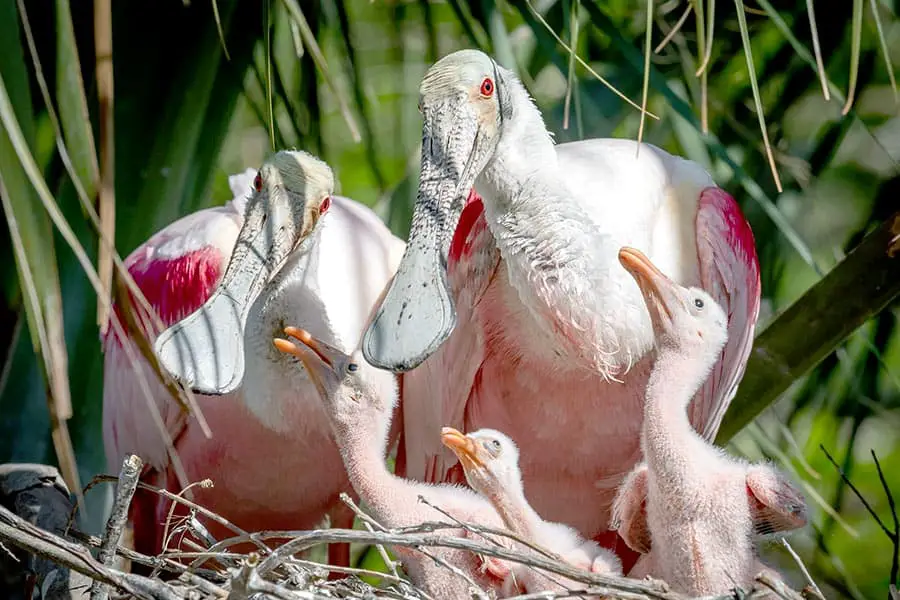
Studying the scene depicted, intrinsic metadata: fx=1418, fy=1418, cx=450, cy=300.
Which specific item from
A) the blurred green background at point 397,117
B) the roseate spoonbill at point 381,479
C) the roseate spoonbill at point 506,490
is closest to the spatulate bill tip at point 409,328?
the roseate spoonbill at point 506,490

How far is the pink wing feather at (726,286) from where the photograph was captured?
3.19 metres

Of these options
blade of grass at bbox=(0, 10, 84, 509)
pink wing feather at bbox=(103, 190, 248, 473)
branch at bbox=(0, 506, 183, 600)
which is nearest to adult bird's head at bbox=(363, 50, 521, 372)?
branch at bbox=(0, 506, 183, 600)

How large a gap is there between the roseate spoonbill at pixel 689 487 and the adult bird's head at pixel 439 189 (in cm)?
38

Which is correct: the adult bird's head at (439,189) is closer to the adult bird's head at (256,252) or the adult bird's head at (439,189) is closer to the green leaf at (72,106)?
the adult bird's head at (256,252)

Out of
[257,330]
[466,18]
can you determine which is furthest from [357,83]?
[257,330]

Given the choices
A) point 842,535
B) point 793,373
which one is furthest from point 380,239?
point 842,535

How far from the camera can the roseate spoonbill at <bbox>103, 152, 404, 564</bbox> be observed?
3208 mm

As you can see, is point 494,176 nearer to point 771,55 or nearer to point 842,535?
point 771,55

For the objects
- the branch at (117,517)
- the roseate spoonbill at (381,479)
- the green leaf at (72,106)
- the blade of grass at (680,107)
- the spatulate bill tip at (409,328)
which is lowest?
the roseate spoonbill at (381,479)

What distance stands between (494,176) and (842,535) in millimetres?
4380

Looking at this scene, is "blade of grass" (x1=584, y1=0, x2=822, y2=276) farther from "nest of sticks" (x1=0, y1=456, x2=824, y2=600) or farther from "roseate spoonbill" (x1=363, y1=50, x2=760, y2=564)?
"nest of sticks" (x1=0, y1=456, x2=824, y2=600)

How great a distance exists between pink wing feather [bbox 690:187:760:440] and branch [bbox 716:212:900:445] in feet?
0.31

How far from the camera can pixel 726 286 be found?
320cm

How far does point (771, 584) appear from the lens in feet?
6.62
